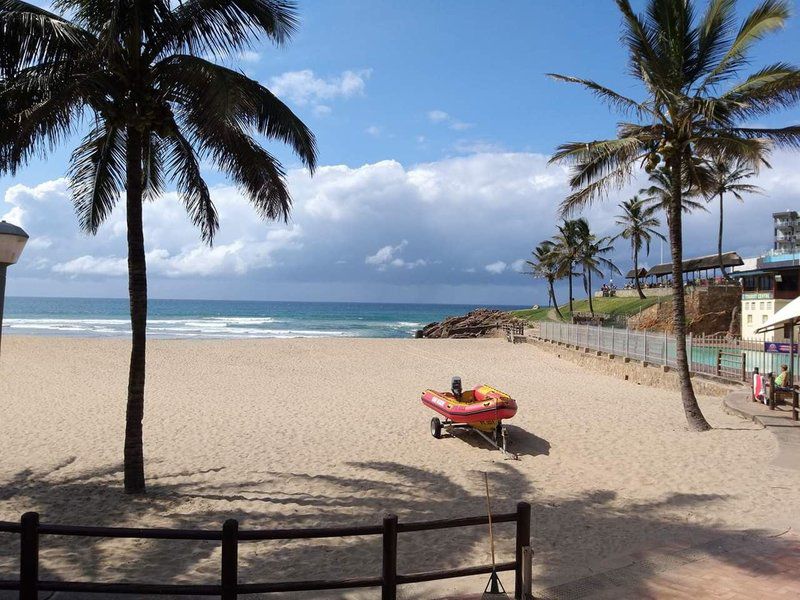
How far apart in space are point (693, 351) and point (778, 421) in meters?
6.46

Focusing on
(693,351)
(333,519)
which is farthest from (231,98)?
(693,351)

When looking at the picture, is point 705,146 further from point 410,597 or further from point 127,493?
point 127,493

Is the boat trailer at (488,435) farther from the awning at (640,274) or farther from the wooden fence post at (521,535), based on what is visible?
the awning at (640,274)

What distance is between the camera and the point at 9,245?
5332 mm

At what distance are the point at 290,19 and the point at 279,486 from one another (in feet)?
22.1

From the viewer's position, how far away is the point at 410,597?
484 cm

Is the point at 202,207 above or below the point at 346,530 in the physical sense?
above

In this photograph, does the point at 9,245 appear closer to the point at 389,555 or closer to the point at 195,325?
the point at 389,555

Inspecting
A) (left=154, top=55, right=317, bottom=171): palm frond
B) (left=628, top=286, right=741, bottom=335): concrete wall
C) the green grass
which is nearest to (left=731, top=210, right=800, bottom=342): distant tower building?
(left=628, top=286, right=741, bottom=335): concrete wall

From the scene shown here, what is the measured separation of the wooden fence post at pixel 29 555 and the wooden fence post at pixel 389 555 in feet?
7.82

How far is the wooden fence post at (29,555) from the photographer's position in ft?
12.7

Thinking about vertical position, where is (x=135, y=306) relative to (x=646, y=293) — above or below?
below

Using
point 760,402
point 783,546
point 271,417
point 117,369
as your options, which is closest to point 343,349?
point 117,369

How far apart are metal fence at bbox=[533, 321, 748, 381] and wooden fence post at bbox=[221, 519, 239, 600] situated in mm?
15655
